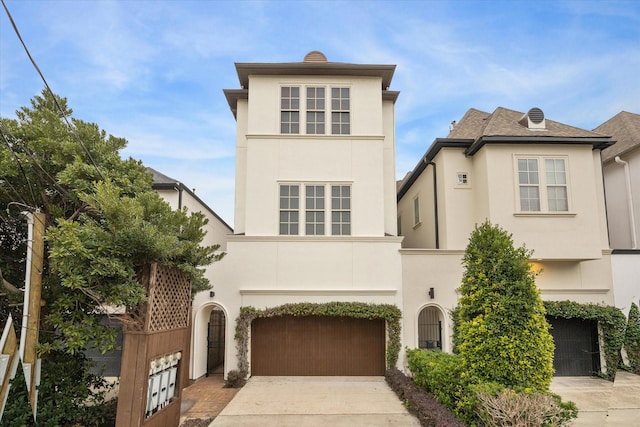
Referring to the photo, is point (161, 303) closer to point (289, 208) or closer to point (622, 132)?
point (289, 208)

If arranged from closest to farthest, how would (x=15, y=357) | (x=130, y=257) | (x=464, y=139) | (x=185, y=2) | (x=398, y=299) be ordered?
1. (x=15, y=357)
2. (x=130, y=257)
3. (x=185, y=2)
4. (x=398, y=299)
5. (x=464, y=139)

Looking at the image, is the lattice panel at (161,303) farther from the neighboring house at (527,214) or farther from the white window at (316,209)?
the neighboring house at (527,214)

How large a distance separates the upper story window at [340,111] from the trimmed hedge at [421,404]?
7.28m

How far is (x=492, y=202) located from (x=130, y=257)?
10.6 m

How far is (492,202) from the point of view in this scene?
44.2 ft

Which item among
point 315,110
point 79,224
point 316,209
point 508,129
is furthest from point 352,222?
point 79,224

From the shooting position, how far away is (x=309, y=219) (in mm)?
13266

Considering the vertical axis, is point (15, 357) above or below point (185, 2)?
below

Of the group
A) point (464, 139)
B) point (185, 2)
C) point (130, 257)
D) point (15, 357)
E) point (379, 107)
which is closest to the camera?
point (15, 357)

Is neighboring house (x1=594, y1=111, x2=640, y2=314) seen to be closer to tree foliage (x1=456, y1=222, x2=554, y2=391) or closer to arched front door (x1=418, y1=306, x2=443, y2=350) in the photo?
arched front door (x1=418, y1=306, x2=443, y2=350)

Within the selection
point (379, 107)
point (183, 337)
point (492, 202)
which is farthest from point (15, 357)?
point (492, 202)

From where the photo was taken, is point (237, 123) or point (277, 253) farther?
point (237, 123)

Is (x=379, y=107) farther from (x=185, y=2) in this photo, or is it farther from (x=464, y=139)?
(x=185, y=2)

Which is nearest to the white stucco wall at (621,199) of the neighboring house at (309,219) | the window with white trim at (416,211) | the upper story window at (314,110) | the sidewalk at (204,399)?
the window with white trim at (416,211)
